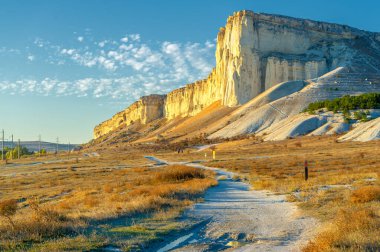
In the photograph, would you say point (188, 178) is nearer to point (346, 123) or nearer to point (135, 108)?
point (346, 123)

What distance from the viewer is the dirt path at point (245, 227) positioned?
8.38 meters

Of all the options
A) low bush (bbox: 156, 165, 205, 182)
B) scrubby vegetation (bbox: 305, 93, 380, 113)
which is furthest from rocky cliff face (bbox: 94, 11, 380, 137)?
low bush (bbox: 156, 165, 205, 182)

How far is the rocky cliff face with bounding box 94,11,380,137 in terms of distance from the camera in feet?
364

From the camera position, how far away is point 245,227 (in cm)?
1016

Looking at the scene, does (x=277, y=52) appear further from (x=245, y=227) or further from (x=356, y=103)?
(x=245, y=227)

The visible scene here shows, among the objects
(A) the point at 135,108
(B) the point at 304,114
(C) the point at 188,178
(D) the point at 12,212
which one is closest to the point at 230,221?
(D) the point at 12,212

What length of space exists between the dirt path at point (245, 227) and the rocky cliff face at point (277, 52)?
9981 centimetres

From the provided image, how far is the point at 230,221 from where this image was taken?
11.0 m

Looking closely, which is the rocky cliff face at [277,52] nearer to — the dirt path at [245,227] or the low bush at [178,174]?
the low bush at [178,174]

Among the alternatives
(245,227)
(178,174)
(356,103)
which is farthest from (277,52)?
(245,227)

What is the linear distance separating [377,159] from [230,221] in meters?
26.4

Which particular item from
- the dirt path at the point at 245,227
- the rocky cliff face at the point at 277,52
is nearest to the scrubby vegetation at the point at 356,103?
the rocky cliff face at the point at 277,52

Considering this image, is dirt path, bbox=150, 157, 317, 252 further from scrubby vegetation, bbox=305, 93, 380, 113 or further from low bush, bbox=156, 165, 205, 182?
scrubby vegetation, bbox=305, 93, 380, 113

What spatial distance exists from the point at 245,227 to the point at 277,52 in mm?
114286
